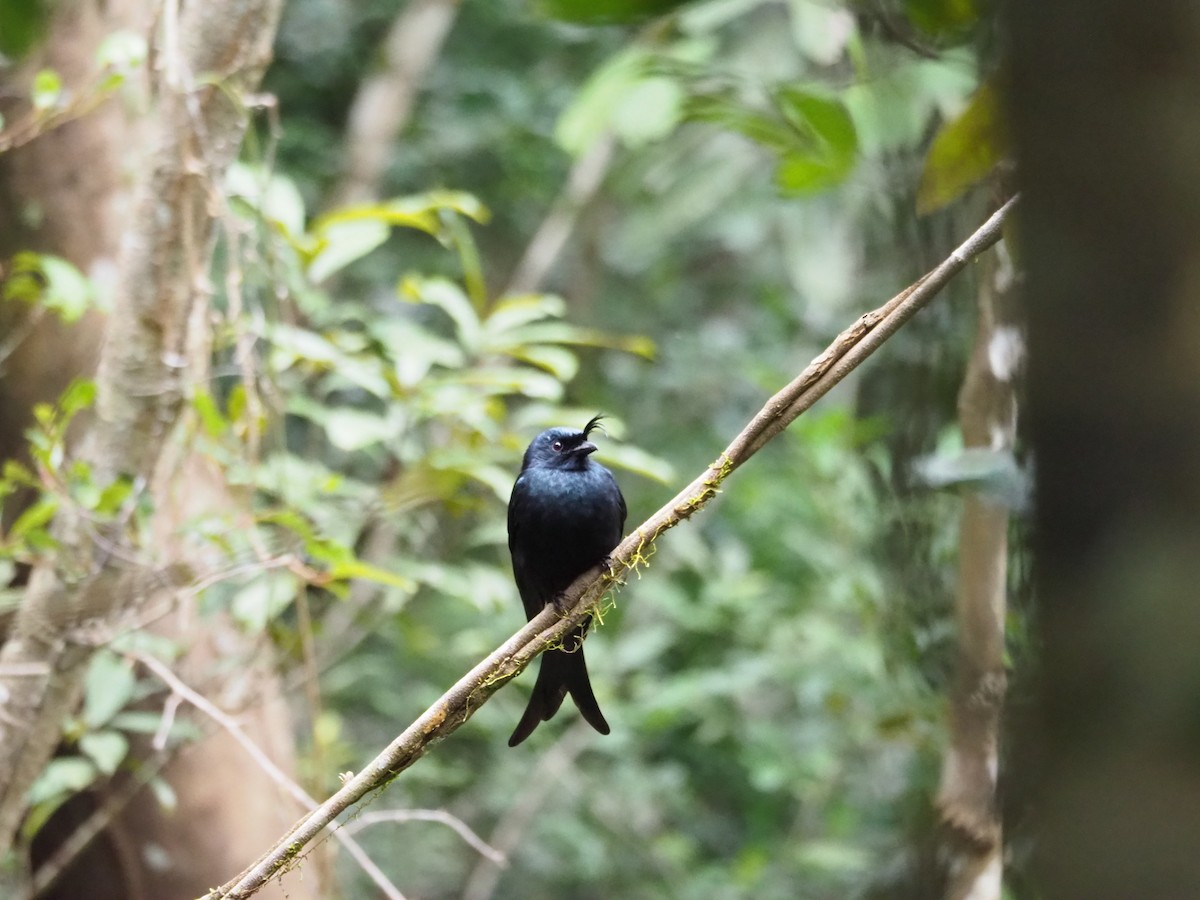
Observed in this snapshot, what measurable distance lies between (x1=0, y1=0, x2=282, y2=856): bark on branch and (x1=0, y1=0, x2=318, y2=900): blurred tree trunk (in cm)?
50

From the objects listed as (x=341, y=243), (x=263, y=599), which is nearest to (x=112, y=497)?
(x=263, y=599)

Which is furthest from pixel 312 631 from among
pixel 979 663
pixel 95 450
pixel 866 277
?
pixel 979 663

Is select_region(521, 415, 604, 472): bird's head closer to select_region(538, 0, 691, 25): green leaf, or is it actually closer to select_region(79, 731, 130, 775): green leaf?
select_region(79, 731, 130, 775): green leaf

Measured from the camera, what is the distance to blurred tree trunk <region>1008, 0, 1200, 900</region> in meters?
0.40

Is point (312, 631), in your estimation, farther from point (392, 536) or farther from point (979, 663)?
point (979, 663)

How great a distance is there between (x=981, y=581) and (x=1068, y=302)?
411 millimetres

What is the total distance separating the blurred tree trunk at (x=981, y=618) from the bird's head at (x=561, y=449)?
1.90 m

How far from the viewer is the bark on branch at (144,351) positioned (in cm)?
274

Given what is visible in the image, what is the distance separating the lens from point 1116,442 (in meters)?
0.41

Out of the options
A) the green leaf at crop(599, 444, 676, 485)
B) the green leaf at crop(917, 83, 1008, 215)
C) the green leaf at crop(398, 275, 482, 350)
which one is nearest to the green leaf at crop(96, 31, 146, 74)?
the green leaf at crop(398, 275, 482, 350)

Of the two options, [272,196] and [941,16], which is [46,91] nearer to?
[272,196]

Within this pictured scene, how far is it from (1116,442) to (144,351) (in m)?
2.69

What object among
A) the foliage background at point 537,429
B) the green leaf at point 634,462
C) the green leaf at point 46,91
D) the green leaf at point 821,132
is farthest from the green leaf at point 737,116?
the green leaf at point 46,91

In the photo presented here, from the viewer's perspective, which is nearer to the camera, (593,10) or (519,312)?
(593,10)
